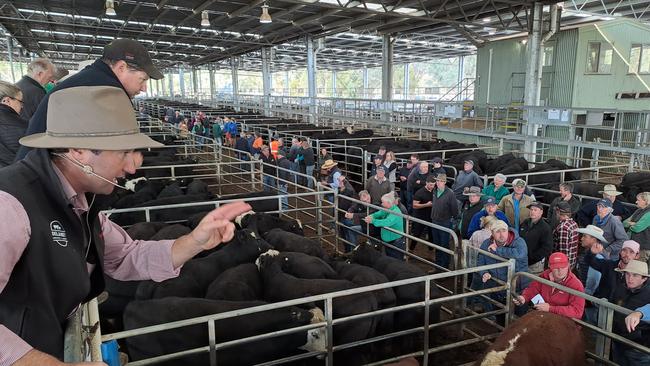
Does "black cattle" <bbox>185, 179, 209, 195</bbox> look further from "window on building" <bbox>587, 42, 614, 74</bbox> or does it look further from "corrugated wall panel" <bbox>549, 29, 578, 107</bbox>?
"window on building" <bbox>587, 42, 614, 74</bbox>

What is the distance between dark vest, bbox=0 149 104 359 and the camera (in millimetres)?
1274

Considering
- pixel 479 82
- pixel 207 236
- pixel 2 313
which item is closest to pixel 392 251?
pixel 207 236

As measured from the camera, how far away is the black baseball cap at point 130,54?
265 centimetres

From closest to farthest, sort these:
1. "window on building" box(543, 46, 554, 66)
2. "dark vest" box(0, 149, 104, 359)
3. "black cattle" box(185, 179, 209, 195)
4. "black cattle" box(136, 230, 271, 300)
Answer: "dark vest" box(0, 149, 104, 359), "black cattle" box(136, 230, 271, 300), "black cattle" box(185, 179, 209, 195), "window on building" box(543, 46, 554, 66)

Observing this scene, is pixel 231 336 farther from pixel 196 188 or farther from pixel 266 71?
pixel 266 71

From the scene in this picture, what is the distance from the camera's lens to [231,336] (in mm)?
4156

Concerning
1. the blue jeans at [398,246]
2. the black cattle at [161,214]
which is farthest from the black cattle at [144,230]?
the blue jeans at [398,246]

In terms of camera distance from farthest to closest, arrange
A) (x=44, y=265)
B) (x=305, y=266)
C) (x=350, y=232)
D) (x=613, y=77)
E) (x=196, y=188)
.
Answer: (x=613, y=77), (x=196, y=188), (x=350, y=232), (x=305, y=266), (x=44, y=265)

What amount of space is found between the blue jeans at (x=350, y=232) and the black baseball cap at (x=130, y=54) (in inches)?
204

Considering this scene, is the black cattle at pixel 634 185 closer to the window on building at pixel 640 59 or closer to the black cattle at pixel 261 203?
the black cattle at pixel 261 203

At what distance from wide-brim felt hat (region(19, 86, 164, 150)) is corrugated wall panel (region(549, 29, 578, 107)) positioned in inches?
866

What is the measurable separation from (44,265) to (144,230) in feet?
17.8

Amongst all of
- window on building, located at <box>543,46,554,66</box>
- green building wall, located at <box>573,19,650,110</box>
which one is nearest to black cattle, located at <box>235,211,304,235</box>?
green building wall, located at <box>573,19,650,110</box>

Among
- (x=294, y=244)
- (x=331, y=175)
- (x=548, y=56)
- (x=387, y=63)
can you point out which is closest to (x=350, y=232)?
(x=294, y=244)
